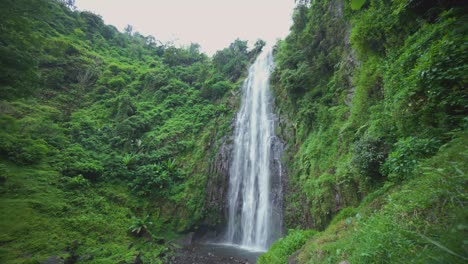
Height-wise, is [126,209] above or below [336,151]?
below

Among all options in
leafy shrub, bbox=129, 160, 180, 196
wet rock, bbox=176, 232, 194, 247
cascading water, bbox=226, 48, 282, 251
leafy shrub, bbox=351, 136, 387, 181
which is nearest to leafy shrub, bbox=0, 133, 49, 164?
leafy shrub, bbox=129, 160, 180, 196

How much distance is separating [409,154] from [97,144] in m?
19.2

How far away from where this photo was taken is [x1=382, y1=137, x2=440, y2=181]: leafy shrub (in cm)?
330

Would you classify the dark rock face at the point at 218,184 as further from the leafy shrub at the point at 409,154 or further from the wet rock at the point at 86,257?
the leafy shrub at the point at 409,154

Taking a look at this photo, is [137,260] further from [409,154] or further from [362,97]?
[362,97]

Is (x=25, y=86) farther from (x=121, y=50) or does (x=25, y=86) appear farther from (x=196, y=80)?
(x=121, y=50)

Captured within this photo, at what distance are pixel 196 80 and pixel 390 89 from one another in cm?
2519

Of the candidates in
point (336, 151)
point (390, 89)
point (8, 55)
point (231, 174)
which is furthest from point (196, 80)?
point (390, 89)

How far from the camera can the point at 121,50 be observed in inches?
1405

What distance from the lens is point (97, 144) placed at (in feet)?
55.7

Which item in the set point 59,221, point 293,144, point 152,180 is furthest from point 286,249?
point 152,180

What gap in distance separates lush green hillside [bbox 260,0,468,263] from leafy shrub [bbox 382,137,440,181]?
0.02 m

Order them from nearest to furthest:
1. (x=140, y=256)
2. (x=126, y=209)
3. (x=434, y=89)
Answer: (x=434, y=89)
(x=140, y=256)
(x=126, y=209)

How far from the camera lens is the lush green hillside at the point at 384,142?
1934 mm
